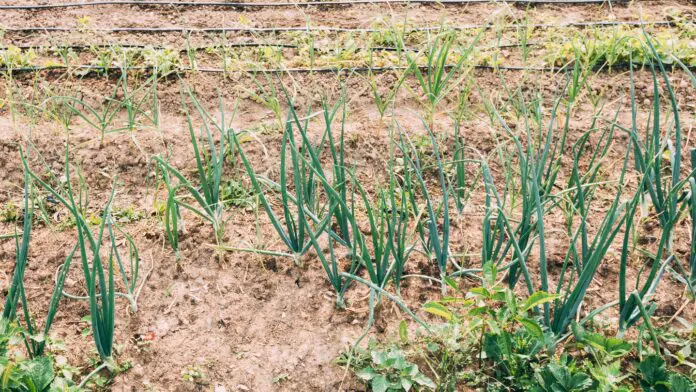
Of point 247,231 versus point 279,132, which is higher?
point 279,132

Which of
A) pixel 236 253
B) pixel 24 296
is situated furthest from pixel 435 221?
pixel 24 296

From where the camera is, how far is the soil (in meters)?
2.11

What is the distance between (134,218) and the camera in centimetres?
261

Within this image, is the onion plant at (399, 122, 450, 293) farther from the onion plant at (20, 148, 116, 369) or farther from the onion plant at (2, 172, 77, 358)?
the onion plant at (2, 172, 77, 358)

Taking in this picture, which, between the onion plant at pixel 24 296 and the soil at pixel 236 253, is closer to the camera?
the onion plant at pixel 24 296

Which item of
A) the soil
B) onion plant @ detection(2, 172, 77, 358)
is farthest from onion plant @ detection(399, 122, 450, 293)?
onion plant @ detection(2, 172, 77, 358)

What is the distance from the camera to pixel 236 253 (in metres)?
2.48

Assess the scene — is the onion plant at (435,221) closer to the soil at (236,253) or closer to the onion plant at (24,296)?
the soil at (236,253)

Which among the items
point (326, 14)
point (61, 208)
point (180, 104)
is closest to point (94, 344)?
point (61, 208)

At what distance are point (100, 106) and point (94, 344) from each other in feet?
5.06

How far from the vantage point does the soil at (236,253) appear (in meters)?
2.11

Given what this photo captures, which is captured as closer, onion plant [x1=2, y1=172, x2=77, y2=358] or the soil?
onion plant [x1=2, y1=172, x2=77, y2=358]

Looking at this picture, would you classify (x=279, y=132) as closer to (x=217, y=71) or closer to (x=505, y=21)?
(x=217, y=71)

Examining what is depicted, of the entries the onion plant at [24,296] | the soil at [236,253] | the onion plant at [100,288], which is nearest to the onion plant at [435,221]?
the soil at [236,253]
